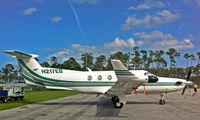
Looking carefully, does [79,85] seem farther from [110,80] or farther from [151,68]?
[151,68]

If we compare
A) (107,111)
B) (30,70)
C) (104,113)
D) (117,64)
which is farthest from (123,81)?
(30,70)

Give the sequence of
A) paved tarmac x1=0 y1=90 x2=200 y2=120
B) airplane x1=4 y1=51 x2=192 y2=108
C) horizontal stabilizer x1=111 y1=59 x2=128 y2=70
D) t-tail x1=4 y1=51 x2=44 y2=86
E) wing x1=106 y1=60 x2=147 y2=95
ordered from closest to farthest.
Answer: paved tarmac x1=0 y1=90 x2=200 y2=120 < horizontal stabilizer x1=111 y1=59 x2=128 y2=70 < wing x1=106 y1=60 x2=147 y2=95 < airplane x1=4 y1=51 x2=192 y2=108 < t-tail x1=4 y1=51 x2=44 y2=86

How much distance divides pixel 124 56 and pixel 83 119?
72.7 m

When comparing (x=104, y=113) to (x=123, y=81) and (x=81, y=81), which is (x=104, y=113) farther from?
(x=81, y=81)

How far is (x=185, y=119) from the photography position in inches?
352

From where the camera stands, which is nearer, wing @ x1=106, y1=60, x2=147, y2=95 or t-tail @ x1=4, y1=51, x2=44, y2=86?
wing @ x1=106, y1=60, x2=147, y2=95

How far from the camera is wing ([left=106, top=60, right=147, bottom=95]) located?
10656 mm

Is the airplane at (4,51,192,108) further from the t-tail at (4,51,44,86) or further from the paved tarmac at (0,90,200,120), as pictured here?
the paved tarmac at (0,90,200,120)

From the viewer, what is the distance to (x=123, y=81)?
1220 cm

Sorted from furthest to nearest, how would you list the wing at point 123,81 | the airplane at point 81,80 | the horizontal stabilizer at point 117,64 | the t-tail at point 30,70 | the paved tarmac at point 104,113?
the t-tail at point 30,70 → the airplane at point 81,80 → the wing at point 123,81 → the horizontal stabilizer at point 117,64 → the paved tarmac at point 104,113

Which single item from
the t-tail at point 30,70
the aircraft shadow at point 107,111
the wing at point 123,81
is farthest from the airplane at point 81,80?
the wing at point 123,81

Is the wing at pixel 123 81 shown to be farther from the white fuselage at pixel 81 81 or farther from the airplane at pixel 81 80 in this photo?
the white fuselage at pixel 81 81

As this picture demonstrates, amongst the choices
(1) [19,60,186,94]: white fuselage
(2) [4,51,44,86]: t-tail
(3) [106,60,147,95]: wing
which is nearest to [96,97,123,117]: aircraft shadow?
(3) [106,60,147,95]: wing

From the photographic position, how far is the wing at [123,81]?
10.7 meters
